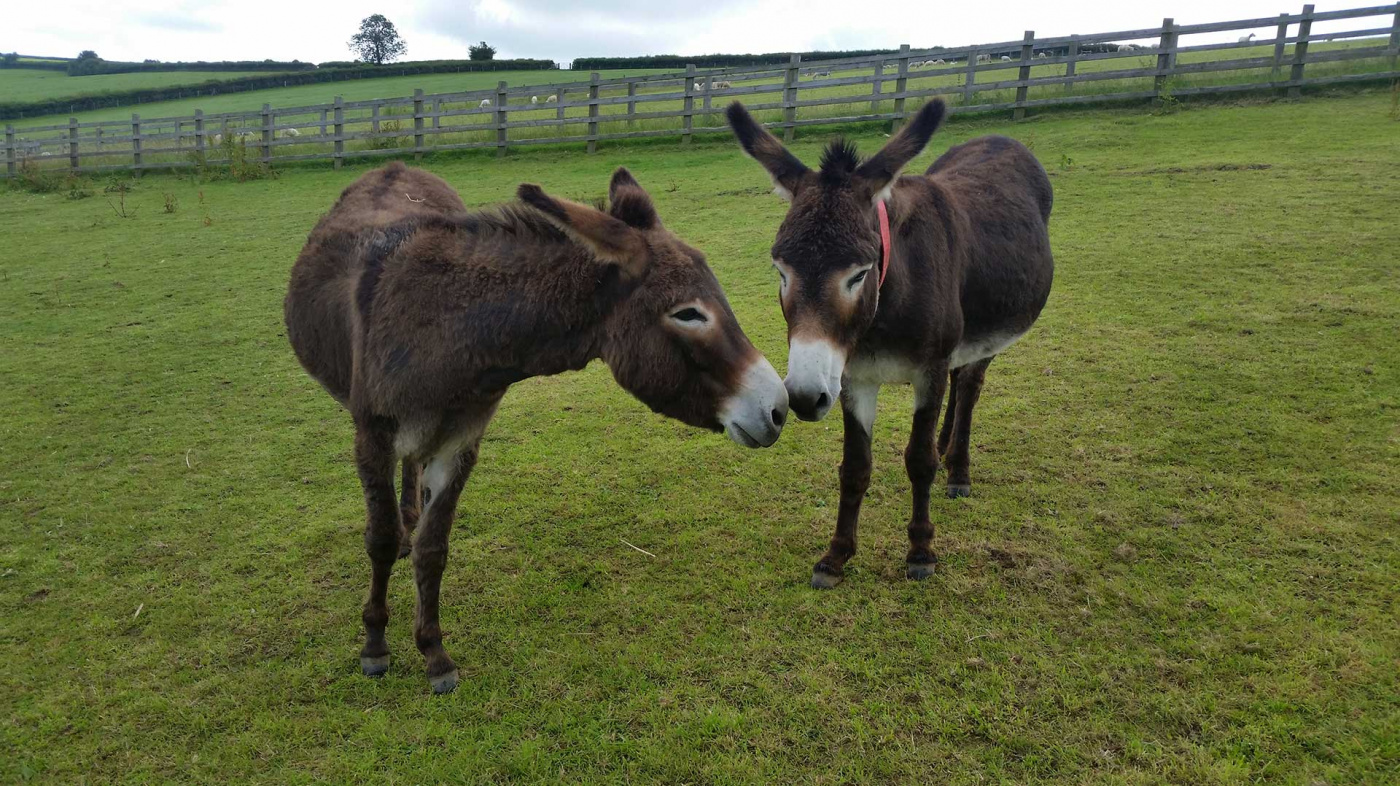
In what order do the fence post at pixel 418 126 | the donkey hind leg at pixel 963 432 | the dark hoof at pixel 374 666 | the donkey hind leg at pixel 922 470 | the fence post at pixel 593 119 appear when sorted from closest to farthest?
the dark hoof at pixel 374 666
the donkey hind leg at pixel 922 470
the donkey hind leg at pixel 963 432
the fence post at pixel 593 119
the fence post at pixel 418 126

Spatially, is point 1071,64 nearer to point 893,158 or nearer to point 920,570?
point 893,158

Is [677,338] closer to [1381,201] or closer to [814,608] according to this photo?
[814,608]

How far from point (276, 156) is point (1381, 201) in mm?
24022

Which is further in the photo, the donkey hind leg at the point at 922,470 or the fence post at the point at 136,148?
the fence post at the point at 136,148

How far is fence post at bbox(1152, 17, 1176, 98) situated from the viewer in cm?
1631

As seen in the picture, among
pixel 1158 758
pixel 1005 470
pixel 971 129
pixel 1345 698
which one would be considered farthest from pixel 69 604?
pixel 971 129

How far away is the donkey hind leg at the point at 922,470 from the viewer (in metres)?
4.00

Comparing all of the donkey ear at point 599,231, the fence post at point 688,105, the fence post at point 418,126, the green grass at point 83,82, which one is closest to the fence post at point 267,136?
the fence post at point 418,126

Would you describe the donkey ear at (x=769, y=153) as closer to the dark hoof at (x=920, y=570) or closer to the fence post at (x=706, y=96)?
the dark hoof at (x=920, y=570)

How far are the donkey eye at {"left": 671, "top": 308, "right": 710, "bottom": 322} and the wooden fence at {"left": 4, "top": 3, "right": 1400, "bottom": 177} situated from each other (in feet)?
45.2

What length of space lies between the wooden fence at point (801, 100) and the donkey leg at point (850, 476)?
42.3 feet

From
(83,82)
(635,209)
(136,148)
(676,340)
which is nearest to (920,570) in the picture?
(676,340)

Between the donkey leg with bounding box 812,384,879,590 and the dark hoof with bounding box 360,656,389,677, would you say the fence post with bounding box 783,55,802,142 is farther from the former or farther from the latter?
the dark hoof with bounding box 360,656,389,677

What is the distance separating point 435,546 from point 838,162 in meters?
2.58
